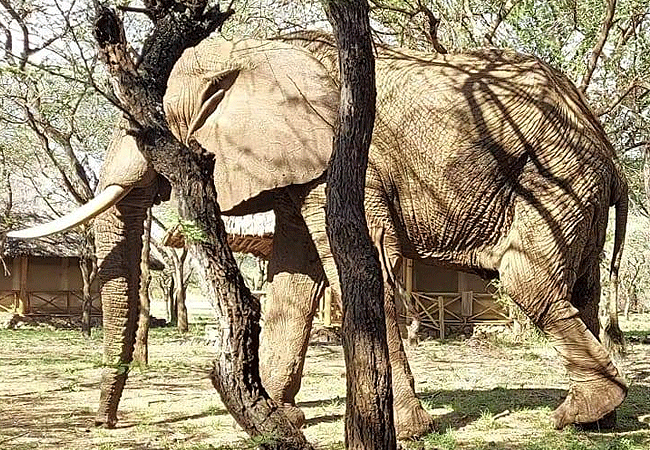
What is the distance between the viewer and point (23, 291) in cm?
3002

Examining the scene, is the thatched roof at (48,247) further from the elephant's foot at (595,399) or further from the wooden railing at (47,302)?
the elephant's foot at (595,399)

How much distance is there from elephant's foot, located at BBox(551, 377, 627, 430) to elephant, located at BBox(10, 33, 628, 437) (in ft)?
0.04

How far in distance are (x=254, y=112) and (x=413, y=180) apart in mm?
1494

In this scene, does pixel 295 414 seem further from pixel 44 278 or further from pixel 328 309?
pixel 44 278

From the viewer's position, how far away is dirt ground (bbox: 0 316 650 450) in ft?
23.4

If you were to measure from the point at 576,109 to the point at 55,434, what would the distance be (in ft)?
16.9

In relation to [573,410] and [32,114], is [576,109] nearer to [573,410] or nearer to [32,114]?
[573,410]

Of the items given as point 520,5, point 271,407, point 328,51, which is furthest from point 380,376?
point 520,5

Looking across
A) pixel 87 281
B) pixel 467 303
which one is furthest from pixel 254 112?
pixel 87 281

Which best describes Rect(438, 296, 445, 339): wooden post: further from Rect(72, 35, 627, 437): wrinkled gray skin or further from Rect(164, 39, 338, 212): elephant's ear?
Rect(164, 39, 338, 212): elephant's ear

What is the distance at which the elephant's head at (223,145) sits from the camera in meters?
7.00

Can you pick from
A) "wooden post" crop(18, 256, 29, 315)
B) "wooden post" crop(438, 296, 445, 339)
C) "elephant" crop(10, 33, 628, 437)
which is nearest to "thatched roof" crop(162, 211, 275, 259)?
"wooden post" crop(438, 296, 445, 339)

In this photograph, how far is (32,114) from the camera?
15.7 m

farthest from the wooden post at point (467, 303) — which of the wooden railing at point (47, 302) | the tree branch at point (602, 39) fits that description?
the tree branch at point (602, 39)
